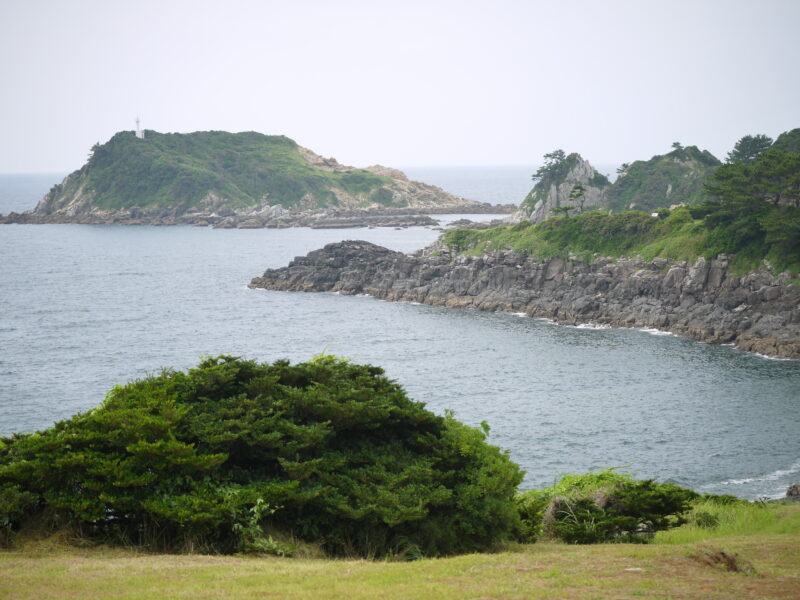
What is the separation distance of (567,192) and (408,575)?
127 m

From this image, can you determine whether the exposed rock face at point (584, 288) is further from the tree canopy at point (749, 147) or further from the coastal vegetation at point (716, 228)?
the tree canopy at point (749, 147)

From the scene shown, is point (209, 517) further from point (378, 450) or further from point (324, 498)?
point (378, 450)

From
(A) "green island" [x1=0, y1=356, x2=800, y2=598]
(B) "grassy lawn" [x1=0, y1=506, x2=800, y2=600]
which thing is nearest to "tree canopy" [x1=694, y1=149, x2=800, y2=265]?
(A) "green island" [x1=0, y1=356, x2=800, y2=598]

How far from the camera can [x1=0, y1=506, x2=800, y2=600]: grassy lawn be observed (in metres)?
15.7

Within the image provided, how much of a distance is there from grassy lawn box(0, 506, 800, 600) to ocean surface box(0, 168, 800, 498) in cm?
2353

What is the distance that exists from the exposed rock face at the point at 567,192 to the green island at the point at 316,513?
112 meters

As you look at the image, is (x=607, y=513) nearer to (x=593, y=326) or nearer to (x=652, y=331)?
(x=652, y=331)

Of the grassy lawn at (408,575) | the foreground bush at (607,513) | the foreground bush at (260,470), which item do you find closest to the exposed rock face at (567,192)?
the foreground bush at (607,513)

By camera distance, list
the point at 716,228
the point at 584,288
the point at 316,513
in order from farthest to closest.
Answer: the point at 584,288 < the point at 716,228 < the point at 316,513

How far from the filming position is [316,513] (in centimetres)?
2181

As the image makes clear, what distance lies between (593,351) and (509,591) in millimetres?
57887

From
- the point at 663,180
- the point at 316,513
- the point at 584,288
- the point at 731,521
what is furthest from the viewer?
the point at 663,180

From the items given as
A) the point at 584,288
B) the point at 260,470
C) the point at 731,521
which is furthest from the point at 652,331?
the point at 260,470

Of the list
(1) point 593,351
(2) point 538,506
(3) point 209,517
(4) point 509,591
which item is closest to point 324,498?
(3) point 209,517
